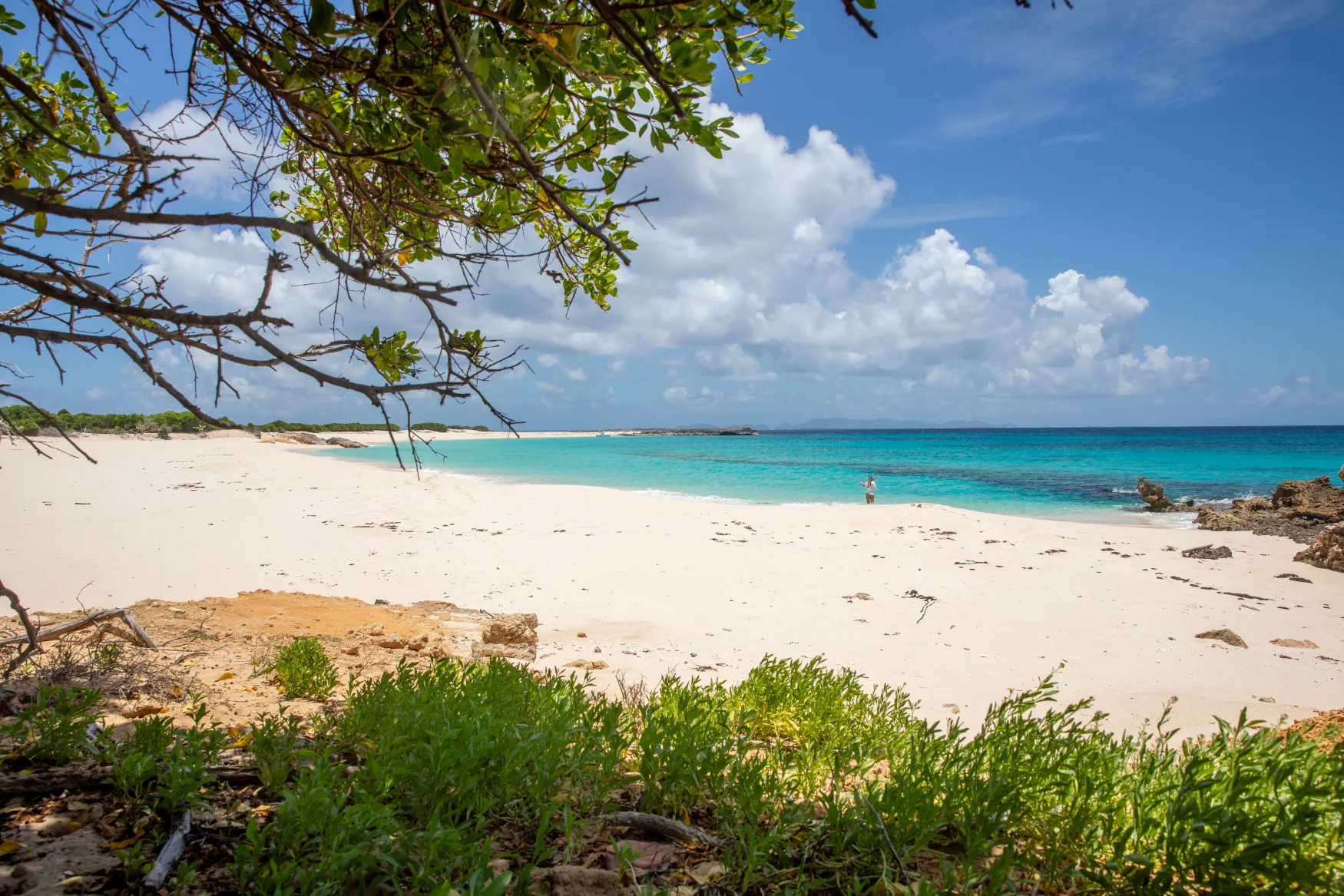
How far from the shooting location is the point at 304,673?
14.3 ft

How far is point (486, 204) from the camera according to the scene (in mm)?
3688

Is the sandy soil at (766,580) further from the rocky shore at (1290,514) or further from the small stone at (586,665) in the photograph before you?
the rocky shore at (1290,514)

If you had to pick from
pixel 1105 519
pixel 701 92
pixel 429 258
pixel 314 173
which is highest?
pixel 314 173

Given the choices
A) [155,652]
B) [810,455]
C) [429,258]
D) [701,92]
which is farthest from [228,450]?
[810,455]

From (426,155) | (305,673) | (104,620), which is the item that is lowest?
(305,673)

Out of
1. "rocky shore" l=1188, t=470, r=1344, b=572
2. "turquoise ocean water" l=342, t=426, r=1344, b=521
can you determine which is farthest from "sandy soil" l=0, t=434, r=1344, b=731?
"turquoise ocean water" l=342, t=426, r=1344, b=521

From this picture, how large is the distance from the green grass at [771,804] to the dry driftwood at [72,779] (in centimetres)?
A: 13

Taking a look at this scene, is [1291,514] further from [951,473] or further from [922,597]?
[951,473]

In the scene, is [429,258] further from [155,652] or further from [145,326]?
[155,652]

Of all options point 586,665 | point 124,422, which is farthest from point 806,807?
point 124,422

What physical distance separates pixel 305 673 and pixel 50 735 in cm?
159

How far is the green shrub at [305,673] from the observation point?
170 inches

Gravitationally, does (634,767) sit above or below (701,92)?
below

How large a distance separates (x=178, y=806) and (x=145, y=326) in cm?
189
